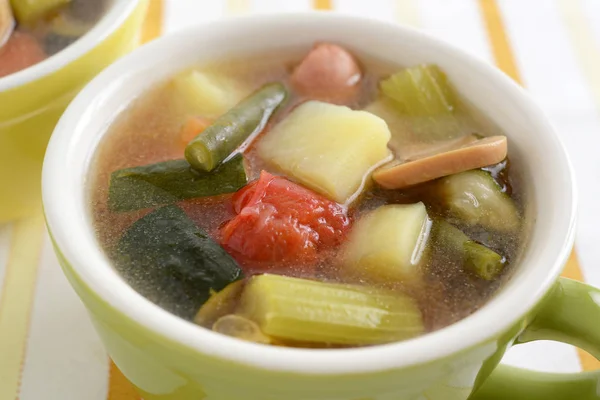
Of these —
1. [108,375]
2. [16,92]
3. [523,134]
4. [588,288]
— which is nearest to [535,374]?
[588,288]

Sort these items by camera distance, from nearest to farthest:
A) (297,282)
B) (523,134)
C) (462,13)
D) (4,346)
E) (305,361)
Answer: (305,361) < (297,282) < (523,134) < (4,346) < (462,13)

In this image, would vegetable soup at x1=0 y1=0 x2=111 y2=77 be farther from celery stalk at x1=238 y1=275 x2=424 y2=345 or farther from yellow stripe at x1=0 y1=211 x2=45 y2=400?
celery stalk at x1=238 y1=275 x2=424 y2=345

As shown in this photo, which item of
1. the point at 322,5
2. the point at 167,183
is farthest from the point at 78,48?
the point at 322,5

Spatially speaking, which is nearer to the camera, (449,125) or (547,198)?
(547,198)

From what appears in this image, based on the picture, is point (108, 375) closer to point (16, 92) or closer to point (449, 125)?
point (16, 92)

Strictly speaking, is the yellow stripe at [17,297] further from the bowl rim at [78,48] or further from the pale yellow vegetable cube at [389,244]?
the pale yellow vegetable cube at [389,244]

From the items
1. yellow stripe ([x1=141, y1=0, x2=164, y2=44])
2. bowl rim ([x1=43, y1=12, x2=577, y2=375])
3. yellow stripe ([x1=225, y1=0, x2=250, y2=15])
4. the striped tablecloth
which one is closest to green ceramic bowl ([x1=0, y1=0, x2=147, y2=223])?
the striped tablecloth

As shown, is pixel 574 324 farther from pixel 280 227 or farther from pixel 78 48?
pixel 78 48
